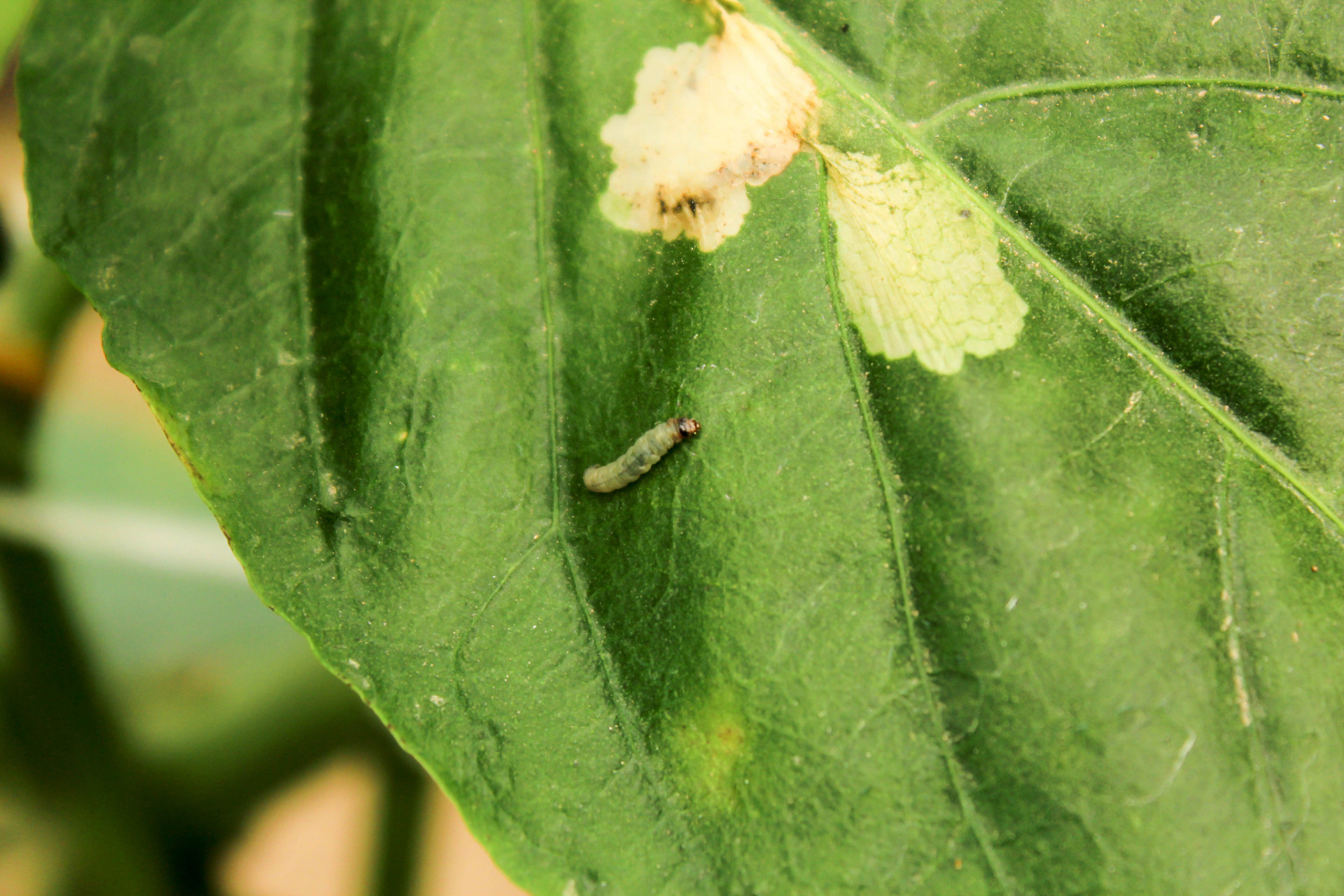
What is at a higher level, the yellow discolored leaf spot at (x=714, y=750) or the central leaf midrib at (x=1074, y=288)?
the central leaf midrib at (x=1074, y=288)

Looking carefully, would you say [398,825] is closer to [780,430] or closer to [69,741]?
[69,741]

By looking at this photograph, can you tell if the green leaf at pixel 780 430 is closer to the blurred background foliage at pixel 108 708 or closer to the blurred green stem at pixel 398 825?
the blurred background foliage at pixel 108 708

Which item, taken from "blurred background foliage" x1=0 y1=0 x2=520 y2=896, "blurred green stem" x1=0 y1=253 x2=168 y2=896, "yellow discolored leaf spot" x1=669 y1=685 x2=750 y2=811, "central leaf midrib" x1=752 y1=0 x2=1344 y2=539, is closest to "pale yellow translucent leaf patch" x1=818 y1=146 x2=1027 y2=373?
"central leaf midrib" x1=752 y1=0 x2=1344 y2=539

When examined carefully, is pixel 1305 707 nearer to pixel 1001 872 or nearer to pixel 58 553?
pixel 1001 872

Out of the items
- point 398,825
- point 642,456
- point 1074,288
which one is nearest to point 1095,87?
point 1074,288

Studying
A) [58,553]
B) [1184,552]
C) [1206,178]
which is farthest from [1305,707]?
[58,553]

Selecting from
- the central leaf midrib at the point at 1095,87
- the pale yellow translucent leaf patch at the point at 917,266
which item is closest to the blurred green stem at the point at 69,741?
the pale yellow translucent leaf patch at the point at 917,266
